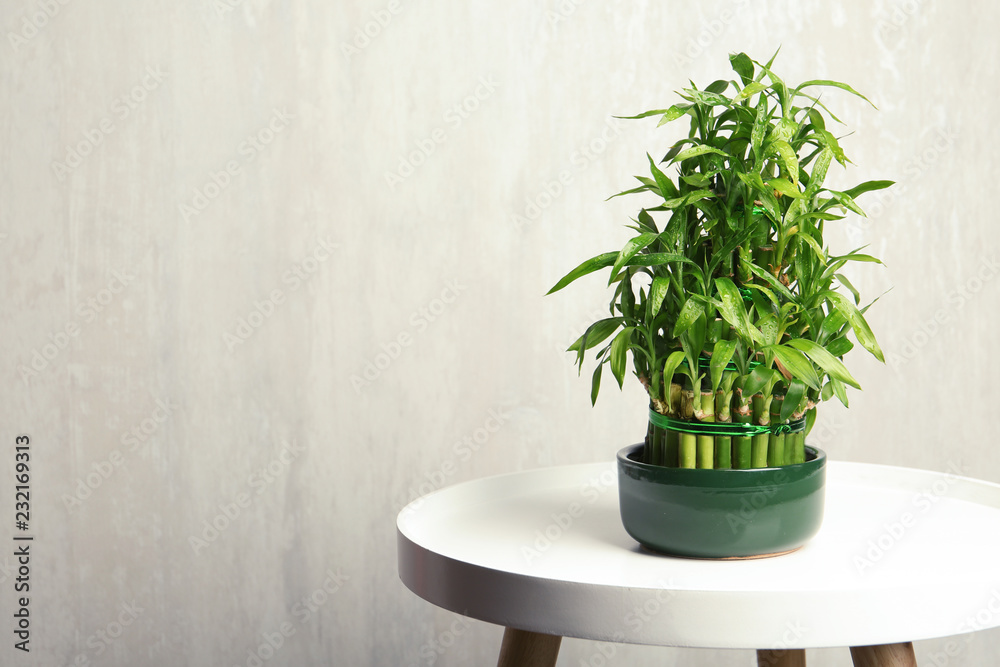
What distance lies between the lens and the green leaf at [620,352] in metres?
1.00

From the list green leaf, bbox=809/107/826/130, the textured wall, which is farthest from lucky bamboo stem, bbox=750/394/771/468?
the textured wall

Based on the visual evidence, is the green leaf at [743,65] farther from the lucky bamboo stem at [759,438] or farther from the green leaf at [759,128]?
the lucky bamboo stem at [759,438]

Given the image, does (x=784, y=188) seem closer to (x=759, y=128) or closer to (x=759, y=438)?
(x=759, y=128)

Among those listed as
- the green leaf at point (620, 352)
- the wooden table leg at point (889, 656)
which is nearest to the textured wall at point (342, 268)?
the green leaf at point (620, 352)

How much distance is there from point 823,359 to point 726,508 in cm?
19

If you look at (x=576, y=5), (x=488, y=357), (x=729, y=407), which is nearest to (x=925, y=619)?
(x=729, y=407)

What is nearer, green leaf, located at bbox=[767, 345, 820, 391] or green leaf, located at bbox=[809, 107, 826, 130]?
green leaf, located at bbox=[767, 345, 820, 391]

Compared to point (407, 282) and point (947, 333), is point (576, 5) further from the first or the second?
point (947, 333)

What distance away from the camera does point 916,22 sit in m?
1.92

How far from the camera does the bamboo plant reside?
96 cm

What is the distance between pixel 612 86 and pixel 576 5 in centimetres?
19

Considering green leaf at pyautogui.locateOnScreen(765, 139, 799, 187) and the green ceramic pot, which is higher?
green leaf at pyautogui.locateOnScreen(765, 139, 799, 187)

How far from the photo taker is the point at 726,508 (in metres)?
0.96

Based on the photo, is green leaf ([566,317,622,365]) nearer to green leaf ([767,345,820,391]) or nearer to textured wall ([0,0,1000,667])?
green leaf ([767,345,820,391])
